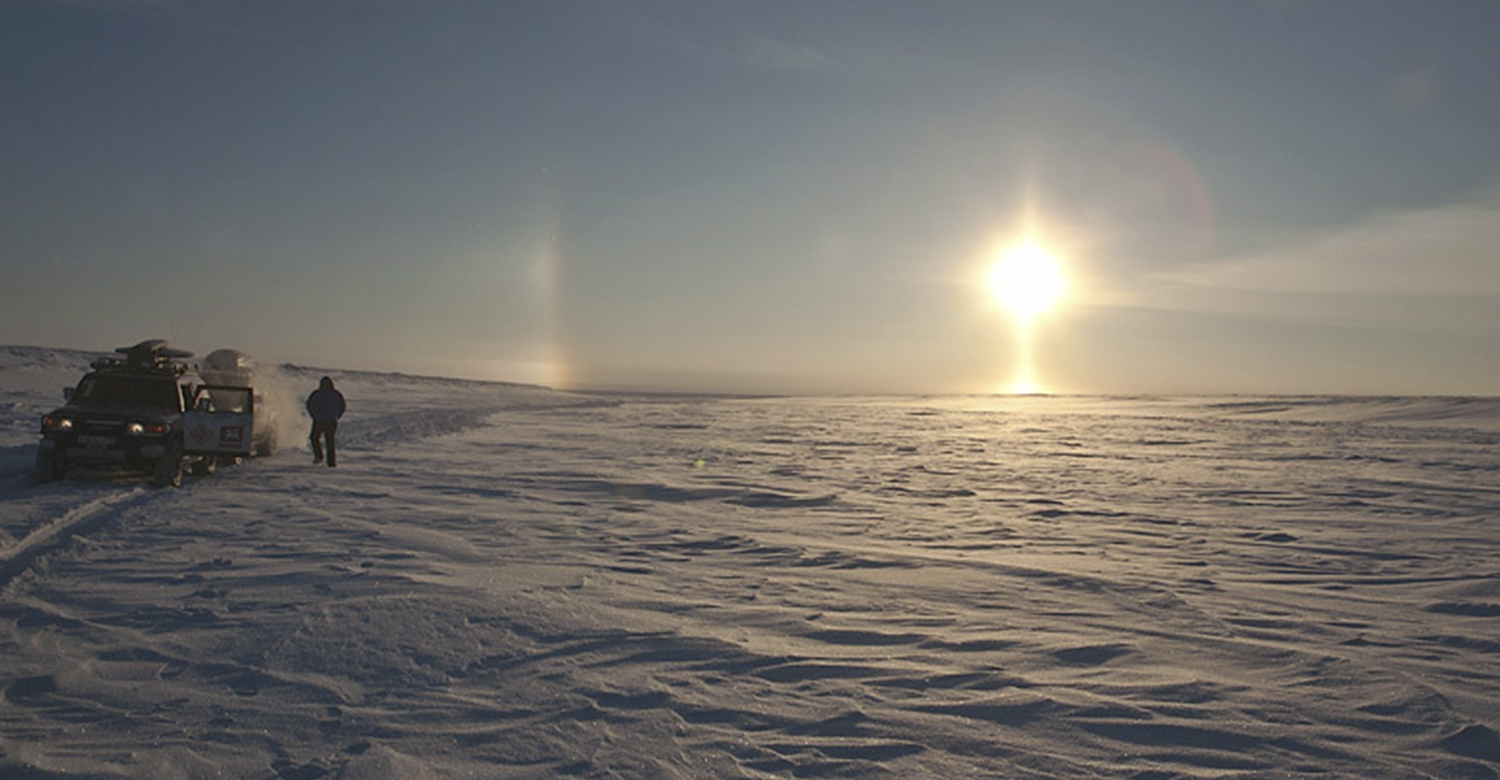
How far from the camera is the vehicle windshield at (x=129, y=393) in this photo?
13539 millimetres

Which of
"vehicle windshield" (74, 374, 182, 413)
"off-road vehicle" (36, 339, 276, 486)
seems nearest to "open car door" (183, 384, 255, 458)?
"off-road vehicle" (36, 339, 276, 486)

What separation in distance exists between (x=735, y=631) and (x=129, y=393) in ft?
40.9

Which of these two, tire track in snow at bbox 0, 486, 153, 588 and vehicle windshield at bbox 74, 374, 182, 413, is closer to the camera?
tire track in snow at bbox 0, 486, 153, 588

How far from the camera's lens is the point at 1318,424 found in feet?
115

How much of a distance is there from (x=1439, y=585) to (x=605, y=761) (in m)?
7.99

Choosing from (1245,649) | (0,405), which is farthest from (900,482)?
(0,405)

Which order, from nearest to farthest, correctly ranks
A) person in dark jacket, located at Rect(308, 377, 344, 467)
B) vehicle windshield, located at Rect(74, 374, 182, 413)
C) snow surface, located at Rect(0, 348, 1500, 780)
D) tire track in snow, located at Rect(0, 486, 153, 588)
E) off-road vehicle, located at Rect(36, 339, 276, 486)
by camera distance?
snow surface, located at Rect(0, 348, 1500, 780) < tire track in snow, located at Rect(0, 486, 153, 588) < off-road vehicle, located at Rect(36, 339, 276, 486) < vehicle windshield, located at Rect(74, 374, 182, 413) < person in dark jacket, located at Rect(308, 377, 344, 467)

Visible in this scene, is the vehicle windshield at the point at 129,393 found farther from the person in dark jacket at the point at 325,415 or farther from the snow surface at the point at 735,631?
the person in dark jacket at the point at 325,415

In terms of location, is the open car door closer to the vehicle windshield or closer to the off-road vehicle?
the off-road vehicle

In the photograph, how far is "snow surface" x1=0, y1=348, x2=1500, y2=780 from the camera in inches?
165

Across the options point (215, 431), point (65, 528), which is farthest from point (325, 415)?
point (65, 528)

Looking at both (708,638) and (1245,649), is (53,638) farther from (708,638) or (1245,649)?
(1245,649)

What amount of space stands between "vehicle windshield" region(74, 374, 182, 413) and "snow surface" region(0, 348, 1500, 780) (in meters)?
1.22

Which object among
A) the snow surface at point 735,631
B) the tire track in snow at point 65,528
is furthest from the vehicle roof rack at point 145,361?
the tire track in snow at point 65,528
